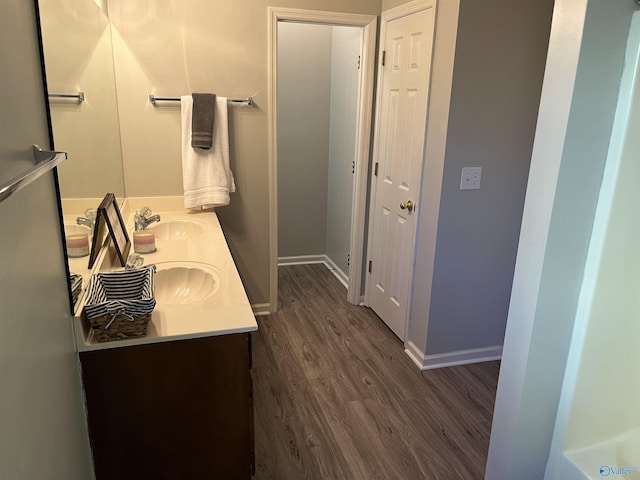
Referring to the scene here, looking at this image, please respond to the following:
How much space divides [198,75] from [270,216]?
102cm

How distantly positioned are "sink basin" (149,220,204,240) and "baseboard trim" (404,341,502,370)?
58.3 inches

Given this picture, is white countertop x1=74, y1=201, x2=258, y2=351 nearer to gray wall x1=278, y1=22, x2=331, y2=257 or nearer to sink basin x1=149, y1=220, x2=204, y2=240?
sink basin x1=149, y1=220, x2=204, y2=240

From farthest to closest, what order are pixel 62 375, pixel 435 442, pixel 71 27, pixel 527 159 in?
pixel 527 159 < pixel 435 442 < pixel 71 27 < pixel 62 375

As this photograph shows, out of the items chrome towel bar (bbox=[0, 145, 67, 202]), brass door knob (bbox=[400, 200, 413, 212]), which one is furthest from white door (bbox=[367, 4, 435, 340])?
chrome towel bar (bbox=[0, 145, 67, 202])

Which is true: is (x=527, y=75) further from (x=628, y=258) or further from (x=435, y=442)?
(x=435, y=442)

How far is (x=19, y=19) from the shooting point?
107cm

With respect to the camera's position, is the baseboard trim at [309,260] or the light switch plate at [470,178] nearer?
the light switch plate at [470,178]

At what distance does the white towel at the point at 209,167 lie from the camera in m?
2.92

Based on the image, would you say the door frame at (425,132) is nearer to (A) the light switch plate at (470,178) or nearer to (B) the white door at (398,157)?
(B) the white door at (398,157)

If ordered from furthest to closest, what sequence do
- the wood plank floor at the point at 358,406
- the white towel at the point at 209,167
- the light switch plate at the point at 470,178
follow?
the white towel at the point at 209,167 → the light switch plate at the point at 470,178 → the wood plank floor at the point at 358,406

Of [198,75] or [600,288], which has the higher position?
[198,75]

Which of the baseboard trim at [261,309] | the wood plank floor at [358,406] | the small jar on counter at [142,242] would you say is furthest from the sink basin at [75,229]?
the baseboard trim at [261,309]

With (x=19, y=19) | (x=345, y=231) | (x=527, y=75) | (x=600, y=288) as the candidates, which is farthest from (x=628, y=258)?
(x=345, y=231)

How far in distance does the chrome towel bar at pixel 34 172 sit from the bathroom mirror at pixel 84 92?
0.71 feet
